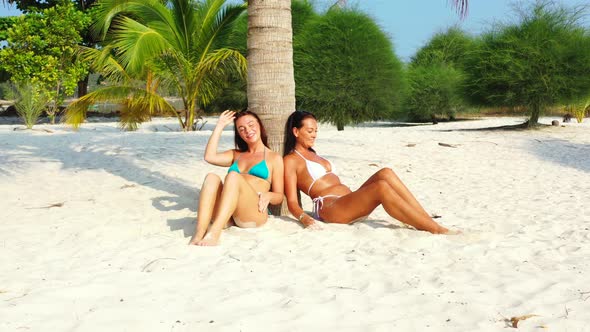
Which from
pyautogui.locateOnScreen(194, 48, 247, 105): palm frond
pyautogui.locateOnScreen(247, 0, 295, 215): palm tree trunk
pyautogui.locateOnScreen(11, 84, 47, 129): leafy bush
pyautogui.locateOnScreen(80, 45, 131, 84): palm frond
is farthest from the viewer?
pyautogui.locateOnScreen(80, 45, 131, 84): palm frond

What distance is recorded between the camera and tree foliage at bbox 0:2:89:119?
20.1 metres

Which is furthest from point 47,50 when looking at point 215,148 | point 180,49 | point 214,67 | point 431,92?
point 215,148

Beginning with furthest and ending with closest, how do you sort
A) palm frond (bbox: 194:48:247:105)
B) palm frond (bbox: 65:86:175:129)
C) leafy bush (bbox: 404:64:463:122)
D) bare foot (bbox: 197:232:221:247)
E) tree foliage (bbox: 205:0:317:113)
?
leafy bush (bbox: 404:64:463:122) → tree foliage (bbox: 205:0:317:113) → palm frond (bbox: 194:48:247:105) → palm frond (bbox: 65:86:175:129) → bare foot (bbox: 197:232:221:247)

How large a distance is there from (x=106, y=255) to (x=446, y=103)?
75.3ft

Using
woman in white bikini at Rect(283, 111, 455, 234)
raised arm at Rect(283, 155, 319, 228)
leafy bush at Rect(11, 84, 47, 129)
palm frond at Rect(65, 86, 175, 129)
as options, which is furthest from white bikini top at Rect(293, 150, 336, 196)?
leafy bush at Rect(11, 84, 47, 129)

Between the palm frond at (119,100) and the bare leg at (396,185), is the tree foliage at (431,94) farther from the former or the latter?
the bare leg at (396,185)

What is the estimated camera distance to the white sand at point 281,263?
2777mm

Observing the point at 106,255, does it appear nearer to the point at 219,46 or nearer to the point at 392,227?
the point at 392,227

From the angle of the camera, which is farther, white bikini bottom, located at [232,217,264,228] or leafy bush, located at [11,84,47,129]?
leafy bush, located at [11,84,47,129]

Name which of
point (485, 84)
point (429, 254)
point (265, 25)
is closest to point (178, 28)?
point (485, 84)

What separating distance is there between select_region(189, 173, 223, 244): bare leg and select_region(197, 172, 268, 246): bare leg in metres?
0.07

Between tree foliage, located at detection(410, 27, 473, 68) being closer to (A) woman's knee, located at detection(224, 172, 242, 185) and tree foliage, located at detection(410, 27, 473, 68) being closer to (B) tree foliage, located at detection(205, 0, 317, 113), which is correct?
(B) tree foliage, located at detection(205, 0, 317, 113)

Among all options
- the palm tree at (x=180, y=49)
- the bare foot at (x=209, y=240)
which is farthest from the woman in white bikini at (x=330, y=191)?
the palm tree at (x=180, y=49)

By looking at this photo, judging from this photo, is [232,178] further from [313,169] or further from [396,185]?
[396,185]
